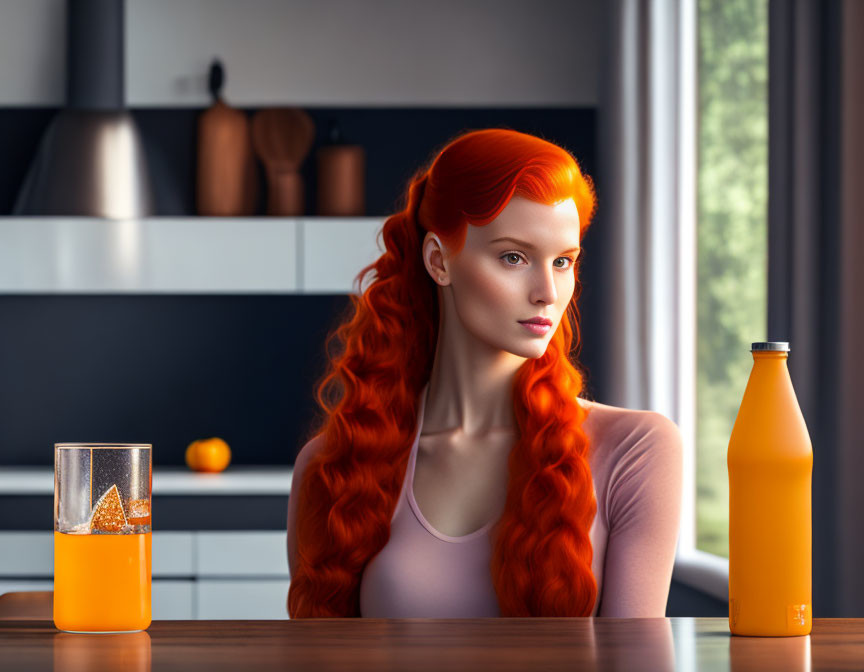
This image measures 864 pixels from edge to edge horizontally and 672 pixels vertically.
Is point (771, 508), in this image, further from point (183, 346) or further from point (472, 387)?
point (183, 346)

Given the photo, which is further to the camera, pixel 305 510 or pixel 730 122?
pixel 730 122

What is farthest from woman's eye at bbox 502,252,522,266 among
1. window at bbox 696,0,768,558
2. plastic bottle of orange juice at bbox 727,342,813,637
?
window at bbox 696,0,768,558

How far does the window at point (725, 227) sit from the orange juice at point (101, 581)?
216cm

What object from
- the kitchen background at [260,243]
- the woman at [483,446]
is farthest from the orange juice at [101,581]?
the kitchen background at [260,243]

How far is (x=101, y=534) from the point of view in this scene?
2.74 ft

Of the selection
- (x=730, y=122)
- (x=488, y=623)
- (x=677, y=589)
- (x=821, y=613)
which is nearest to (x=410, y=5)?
(x=730, y=122)

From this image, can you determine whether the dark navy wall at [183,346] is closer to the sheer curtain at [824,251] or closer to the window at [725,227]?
the window at [725,227]

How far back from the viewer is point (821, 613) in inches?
73.2

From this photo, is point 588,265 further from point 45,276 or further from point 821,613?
point 821,613

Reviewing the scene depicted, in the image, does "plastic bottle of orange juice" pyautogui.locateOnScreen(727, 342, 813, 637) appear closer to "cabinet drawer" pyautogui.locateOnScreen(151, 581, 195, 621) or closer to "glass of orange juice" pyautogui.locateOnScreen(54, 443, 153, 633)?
"glass of orange juice" pyautogui.locateOnScreen(54, 443, 153, 633)

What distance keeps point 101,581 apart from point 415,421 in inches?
24.1

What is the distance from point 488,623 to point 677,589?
249 cm

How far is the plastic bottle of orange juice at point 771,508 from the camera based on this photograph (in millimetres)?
811

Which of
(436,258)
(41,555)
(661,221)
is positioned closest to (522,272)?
(436,258)
